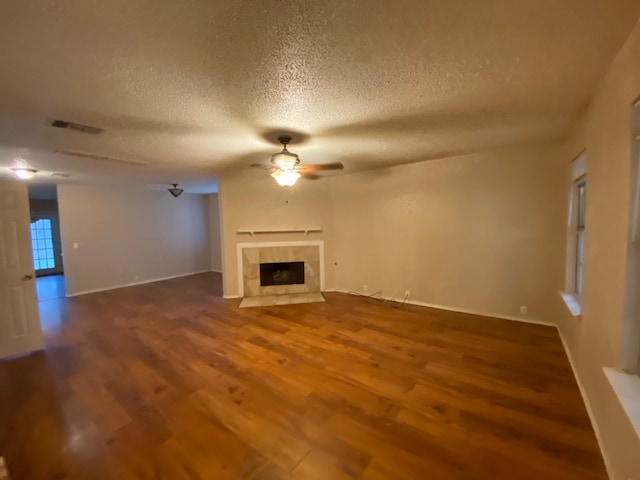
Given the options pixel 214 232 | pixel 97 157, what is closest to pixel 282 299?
pixel 97 157

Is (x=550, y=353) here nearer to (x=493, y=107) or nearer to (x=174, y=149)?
(x=493, y=107)

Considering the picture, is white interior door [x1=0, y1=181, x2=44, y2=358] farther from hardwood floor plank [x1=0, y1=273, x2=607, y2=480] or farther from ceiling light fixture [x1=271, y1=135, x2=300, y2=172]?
ceiling light fixture [x1=271, y1=135, x2=300, y2=172]

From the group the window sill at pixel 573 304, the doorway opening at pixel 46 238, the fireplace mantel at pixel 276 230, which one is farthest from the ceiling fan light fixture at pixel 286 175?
the doorway opening at pixel 46 238

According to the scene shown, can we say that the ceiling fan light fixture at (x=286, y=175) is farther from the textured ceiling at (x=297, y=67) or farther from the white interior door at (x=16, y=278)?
the white interior door at (x=16, y=278)

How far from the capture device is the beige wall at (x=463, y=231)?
142 inches

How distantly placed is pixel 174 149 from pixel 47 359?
2861 mm

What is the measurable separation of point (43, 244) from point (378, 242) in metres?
10.9

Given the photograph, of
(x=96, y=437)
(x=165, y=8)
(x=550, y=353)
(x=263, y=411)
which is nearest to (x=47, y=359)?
(x=96, y=437)

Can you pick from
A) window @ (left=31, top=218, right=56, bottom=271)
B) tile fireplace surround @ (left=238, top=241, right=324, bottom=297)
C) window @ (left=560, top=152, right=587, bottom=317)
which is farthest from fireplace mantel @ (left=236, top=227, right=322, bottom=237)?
window @ (left=31, top=218, right=56, bottom=271)

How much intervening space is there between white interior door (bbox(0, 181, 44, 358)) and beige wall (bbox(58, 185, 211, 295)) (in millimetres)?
3025

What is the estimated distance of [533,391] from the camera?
232cm

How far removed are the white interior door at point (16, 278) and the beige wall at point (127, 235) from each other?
3025 mm

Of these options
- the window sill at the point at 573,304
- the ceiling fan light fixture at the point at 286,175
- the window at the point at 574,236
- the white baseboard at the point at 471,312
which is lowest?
the white baseboard at the point at 471,312

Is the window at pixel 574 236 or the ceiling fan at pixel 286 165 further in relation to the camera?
the window at pixel 574 236
